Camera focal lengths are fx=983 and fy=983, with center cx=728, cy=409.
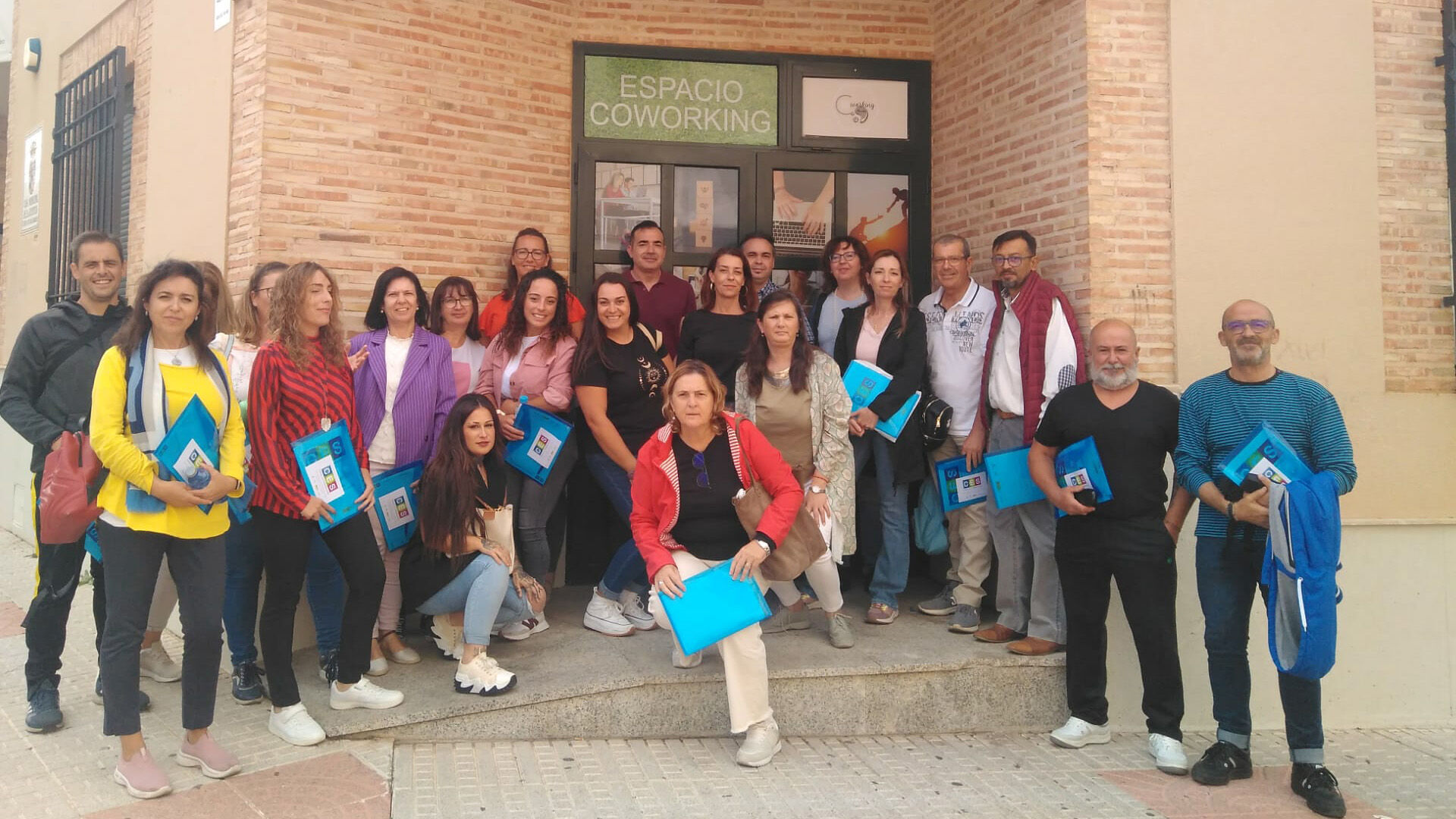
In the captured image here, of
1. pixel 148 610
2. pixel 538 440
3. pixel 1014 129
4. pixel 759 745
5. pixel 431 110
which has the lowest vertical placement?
pixel 759 745

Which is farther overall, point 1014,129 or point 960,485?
point 1014,129

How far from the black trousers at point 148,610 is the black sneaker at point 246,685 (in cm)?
74

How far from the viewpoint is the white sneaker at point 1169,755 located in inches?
175

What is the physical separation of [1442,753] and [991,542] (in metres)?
2.41

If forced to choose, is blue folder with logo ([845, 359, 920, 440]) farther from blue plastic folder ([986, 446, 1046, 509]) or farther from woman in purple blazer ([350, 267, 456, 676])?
woman in purple blazer ([350, 267, 456, 676])

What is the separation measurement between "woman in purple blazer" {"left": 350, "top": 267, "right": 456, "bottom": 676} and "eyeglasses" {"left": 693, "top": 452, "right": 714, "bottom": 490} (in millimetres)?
1375

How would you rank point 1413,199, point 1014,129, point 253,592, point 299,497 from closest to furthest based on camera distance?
point 299,497 < point 253,592 < point 1413,199 < point 1014,129

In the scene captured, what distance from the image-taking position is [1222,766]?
14.3ft

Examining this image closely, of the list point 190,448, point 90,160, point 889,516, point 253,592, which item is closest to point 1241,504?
point 889,516

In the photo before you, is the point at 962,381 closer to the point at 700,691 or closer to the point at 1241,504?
the point at 1241,504

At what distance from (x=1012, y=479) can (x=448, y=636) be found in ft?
9.78

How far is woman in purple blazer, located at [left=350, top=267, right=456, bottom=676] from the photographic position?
480 centimetres

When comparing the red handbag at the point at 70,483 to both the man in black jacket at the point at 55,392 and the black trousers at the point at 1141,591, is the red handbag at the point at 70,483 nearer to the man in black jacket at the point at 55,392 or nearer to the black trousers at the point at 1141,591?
the man in black jacket at the point at 55,392

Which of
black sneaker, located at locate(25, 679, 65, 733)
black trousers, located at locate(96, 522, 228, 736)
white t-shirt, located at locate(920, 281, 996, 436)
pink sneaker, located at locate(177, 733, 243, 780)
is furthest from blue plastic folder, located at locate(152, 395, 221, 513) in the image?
white t-shirt, located at locate(920, 281, 996, 436)
